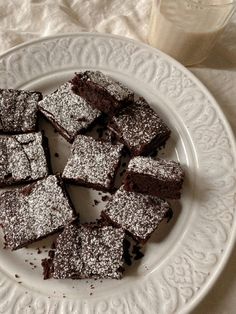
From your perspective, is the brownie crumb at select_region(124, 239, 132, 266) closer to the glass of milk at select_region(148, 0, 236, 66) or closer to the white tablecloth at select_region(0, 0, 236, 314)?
the white tablecloth at select_region(0, 0, 236, 314)

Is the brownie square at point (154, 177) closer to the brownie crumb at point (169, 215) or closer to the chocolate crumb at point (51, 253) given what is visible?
the brownie crumb at point (169, 215)

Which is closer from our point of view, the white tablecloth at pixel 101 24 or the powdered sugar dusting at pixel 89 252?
the powdered sugar dusting at pixel 89 252

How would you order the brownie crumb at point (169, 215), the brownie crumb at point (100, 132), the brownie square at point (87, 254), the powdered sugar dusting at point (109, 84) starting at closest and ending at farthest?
1. the brownie square at point (87, 254)
2. the brownie crumb at point (169, 215)
3. the powdered sugar dusting at point (109, 84)
4. the brownie crumb at point (100, 132)

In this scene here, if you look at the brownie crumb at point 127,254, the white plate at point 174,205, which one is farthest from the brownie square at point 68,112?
the brownie crumb at point 127,254

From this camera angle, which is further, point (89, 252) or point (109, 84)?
point (109, 84)

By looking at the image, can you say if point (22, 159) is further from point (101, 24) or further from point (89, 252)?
point (101, 24)

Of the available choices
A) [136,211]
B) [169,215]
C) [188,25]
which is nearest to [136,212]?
[136,211]

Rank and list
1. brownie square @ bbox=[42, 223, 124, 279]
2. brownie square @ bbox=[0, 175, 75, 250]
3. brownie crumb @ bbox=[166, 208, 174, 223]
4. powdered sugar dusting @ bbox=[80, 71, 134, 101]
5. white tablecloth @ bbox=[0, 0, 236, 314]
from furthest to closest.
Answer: white tablecloth @ bbox=[0, 0, 236, 314] → powdered sugar dusting @ bbox=[80, 71, 134, 101] → brownie crumb @ bbox=[166, 208, 174, 223] → brownie square @ bbox=[0, 175, 75, 250] → brownie square @ bbox=[42, 223, 124, 279]

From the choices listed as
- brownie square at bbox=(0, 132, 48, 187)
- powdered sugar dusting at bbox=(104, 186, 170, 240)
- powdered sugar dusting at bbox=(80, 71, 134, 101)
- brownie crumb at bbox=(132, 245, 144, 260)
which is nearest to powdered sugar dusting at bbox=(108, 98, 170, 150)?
powdered sugar dusting at bbox=(80, 71, 134, 101)
